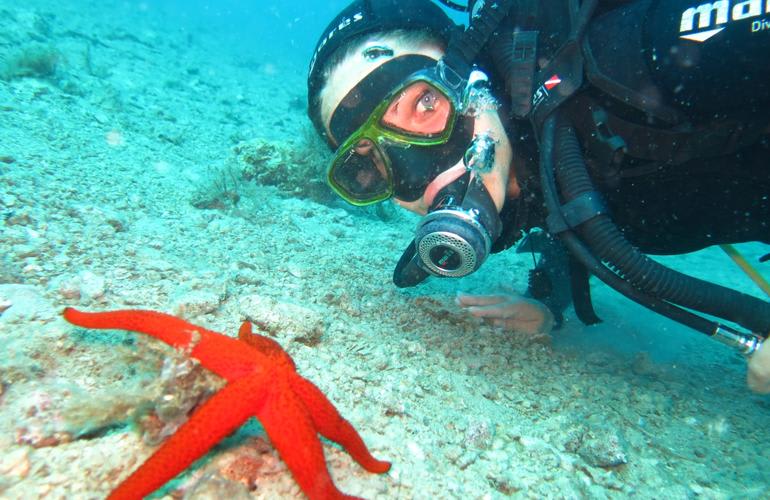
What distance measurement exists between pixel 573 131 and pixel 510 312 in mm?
1592

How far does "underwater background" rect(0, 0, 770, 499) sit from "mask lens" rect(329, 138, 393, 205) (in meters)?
0.80

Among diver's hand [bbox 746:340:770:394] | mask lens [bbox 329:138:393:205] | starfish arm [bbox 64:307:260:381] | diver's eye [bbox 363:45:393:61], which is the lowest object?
starfish arm [bbox 64:307:260:381]

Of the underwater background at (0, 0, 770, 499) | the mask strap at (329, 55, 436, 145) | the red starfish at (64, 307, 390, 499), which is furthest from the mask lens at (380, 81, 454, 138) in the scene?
the red starfish at (64, 307, 390, 499)

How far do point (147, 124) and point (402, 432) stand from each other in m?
6.48

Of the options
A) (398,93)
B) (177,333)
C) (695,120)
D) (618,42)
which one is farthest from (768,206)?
(177,333)

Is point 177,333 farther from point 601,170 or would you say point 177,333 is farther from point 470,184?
point 601,170

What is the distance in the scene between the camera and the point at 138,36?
47.1 feet

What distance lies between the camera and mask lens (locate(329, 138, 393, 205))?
3.06m

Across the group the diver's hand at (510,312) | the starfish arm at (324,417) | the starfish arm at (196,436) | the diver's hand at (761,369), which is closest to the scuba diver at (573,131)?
the diver's hand at (761,369)

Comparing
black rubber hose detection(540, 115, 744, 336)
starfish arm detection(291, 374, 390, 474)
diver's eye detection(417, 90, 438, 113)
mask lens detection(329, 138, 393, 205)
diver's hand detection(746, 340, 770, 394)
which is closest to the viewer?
starfish arm detection(291, 374, 390, 474)

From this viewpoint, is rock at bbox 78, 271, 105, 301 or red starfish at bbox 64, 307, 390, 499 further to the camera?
rock at bbox 78, 271, 105, 301

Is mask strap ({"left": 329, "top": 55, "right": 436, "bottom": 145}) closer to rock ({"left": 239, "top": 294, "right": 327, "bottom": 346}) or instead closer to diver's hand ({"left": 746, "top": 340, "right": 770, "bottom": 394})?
rock ({"left": 239, "top": 294, "right": 327, "bottom": 346})

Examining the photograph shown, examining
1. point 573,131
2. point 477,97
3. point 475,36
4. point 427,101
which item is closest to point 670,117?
point 573,131

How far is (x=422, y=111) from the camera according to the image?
9.02 feet
